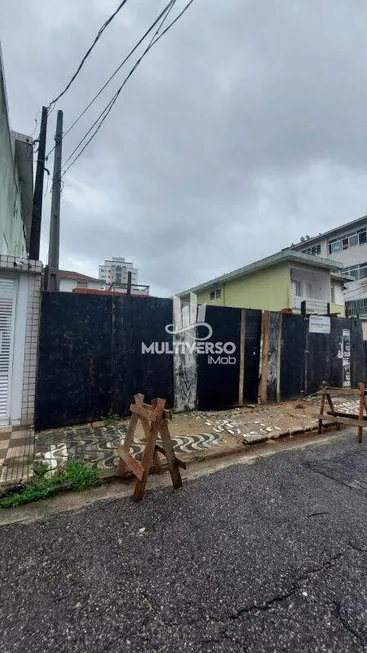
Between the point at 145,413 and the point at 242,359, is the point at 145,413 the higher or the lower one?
the lower one

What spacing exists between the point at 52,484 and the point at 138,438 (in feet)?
4.93

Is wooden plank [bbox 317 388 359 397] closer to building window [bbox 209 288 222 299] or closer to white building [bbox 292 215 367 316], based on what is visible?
building window [bbox 209 288 222 299]

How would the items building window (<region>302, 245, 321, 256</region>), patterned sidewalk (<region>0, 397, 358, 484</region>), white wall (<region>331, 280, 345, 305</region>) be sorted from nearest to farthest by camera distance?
patterned sidewalk (<region>0, 397, 358, 484</region>)
white wall (<region>331, 280, 345, 305</region>)
building window (<region>302, 245, 321, 256</region>)

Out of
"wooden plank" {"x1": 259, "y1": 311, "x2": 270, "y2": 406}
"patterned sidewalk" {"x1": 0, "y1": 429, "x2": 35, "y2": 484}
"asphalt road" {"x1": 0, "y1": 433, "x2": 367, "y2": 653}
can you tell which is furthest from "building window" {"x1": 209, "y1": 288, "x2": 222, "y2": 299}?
"asphalt road" {"x1": 0, "y1": 433, "x2": 367, "y2": 653}

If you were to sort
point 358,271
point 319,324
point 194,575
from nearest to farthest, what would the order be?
point 194,575 → point 319,324 → point 358,271

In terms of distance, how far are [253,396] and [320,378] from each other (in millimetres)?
2619

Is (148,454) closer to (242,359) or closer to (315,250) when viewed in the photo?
(242,359)

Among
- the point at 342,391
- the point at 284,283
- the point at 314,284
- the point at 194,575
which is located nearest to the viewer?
the point at 194,575

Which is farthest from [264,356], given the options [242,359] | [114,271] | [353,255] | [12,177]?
[114,271]

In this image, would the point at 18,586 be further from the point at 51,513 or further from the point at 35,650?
the point at 51,513

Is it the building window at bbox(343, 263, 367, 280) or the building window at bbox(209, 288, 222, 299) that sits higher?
the building window at bbox(343, 263, 367, 280)

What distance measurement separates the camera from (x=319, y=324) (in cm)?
790

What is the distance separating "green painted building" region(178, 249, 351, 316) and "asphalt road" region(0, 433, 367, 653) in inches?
519

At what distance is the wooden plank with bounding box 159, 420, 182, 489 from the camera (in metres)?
2.86
